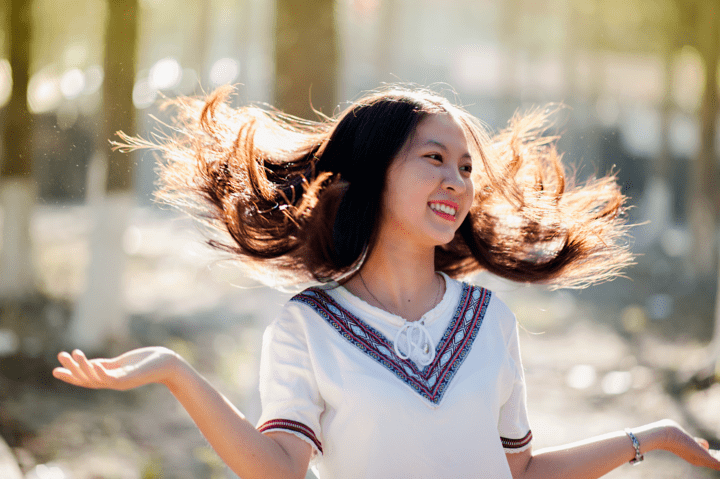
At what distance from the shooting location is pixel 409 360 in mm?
1656

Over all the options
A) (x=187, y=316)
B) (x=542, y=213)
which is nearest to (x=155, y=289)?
(x=187, y=316)

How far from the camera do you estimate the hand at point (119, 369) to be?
4.00 feet

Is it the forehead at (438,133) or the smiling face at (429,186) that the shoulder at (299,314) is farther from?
the forehead at (438,133)

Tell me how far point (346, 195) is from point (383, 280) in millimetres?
264

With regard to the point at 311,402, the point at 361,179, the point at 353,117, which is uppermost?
the point at 353,117

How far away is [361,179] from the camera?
5.89 ft

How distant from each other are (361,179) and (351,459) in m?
0.74

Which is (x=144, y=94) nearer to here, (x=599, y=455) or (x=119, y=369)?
(x=119, y=369)

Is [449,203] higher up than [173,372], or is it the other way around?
[449,203]

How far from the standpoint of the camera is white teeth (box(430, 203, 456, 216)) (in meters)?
1.72

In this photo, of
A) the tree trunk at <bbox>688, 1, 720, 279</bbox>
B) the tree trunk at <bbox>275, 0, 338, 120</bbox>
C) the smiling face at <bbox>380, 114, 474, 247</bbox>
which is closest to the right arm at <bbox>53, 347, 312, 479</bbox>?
the smiling face at <bbox>380, 114, 474, 247</bbox>

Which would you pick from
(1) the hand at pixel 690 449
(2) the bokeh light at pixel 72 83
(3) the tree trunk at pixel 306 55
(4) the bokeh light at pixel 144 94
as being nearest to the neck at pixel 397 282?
(1) the hand at pixel 690 449

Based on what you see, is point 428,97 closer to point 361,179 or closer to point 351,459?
point 361,179

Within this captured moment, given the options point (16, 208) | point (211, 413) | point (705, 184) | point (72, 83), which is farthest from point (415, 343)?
point (705, 184)
